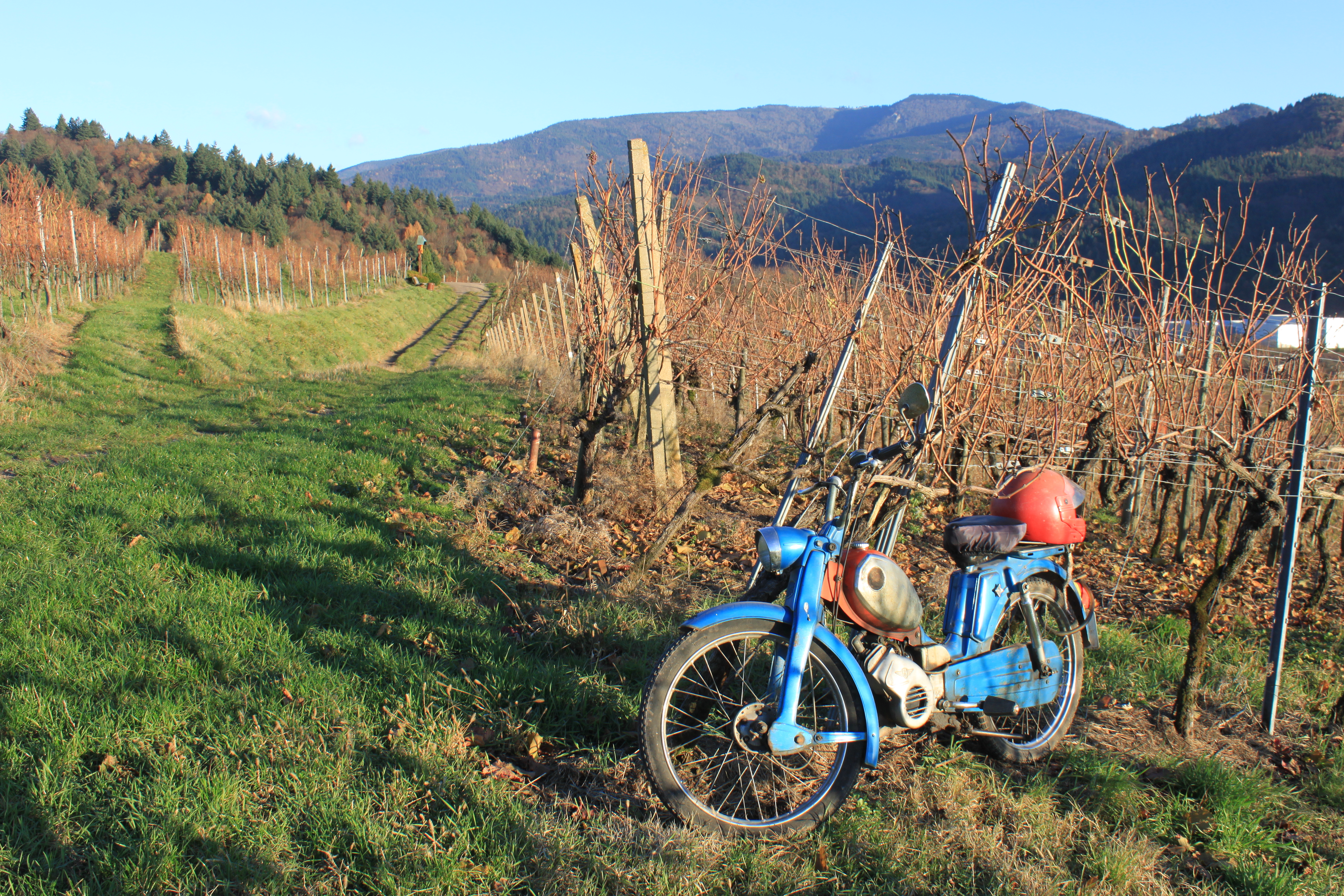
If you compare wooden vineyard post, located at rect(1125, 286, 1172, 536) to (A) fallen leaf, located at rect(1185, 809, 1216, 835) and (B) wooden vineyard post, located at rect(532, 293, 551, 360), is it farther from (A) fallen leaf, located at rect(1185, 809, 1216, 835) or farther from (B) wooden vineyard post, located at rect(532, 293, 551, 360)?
(B) wooden vineyard post, located at rect(532, 293, 551, 360)

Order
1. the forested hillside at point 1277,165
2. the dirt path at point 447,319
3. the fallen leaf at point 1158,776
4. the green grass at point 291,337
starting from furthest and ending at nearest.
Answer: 1. the forested hillside at point 1277,165
2. the dirt path at point 447,319
3. the green grass at point 291,337
4. the fallen leaf at point 1158,776

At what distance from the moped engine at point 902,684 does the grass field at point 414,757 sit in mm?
290

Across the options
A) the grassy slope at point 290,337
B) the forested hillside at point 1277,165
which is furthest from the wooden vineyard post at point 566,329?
the forested hillside at point 1277,165

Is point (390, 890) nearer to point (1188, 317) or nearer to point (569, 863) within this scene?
point (569, 863)

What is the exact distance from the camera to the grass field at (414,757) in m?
2.40

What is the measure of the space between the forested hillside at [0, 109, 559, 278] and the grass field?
53847 millimetres

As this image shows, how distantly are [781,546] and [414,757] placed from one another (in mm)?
1526

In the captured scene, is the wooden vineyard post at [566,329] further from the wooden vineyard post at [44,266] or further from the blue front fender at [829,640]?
the wooden vineyard post at [44,266]

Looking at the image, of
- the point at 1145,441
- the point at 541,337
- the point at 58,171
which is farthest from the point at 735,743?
the point at 58,171

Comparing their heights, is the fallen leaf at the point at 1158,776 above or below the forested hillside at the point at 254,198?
below

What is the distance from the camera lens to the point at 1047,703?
340 centimetres

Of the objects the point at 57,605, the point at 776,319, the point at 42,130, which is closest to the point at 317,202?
the point at 42,130

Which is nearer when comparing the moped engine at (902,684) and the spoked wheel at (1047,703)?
the moped engine at (902,684)

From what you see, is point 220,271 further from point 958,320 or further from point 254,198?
point 254,198
